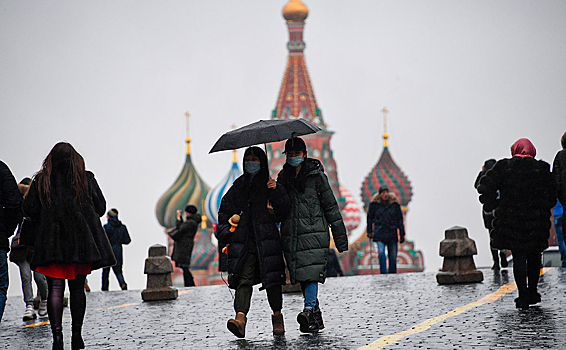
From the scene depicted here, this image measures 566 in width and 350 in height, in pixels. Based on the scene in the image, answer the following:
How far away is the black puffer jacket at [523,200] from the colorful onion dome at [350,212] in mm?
90362

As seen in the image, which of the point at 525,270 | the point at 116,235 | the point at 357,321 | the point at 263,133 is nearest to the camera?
the point at 263,133

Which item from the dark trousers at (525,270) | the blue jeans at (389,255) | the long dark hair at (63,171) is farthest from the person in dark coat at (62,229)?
the blue jeans at (389,255)

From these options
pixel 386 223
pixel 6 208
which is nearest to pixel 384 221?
pixel 386 223

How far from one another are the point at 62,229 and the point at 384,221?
1013 cm

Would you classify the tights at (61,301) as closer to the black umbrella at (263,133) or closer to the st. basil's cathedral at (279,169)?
the black umbrella at (263,133)

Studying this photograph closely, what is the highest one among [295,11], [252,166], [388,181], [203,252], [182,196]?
[295,11]

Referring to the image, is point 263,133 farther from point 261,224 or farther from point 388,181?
point 388,181

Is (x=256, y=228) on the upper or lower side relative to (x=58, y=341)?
upper

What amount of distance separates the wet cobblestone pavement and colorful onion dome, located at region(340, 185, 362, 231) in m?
86.5

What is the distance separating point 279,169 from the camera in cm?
9850

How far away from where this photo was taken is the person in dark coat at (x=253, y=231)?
9.38m

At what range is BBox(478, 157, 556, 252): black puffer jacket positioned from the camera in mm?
10742

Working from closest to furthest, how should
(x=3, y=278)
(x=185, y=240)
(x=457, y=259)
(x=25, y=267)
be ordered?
1. (x=3, y=278)
2. (x=25, y=267)
3. (x=457, y=259)
4. (x=185, y=240)

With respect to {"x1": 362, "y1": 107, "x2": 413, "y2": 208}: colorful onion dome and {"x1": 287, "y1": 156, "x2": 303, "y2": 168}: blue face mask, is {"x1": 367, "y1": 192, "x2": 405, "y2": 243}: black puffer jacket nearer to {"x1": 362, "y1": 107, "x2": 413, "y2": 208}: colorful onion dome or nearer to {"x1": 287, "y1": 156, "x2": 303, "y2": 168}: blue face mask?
{"x1": 287, "y1": 156, "x2": 303, "y2": 168}: blue face mask
